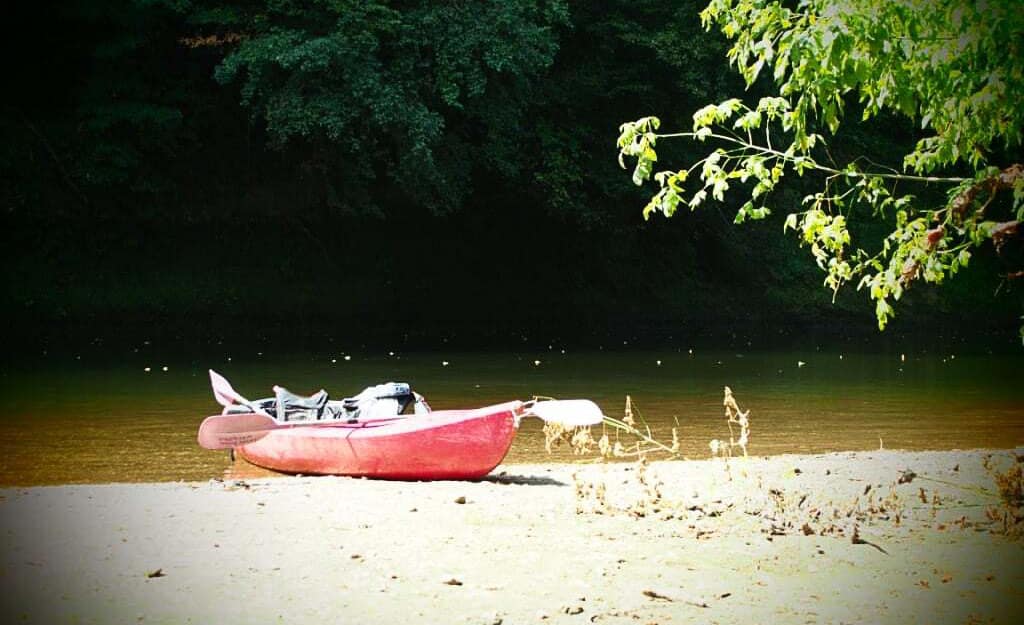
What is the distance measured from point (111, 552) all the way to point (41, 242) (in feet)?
65.3

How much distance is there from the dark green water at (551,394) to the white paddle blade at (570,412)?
83.3 inches

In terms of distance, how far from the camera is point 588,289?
28797mm

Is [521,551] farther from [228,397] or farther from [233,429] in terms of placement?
[228,397]

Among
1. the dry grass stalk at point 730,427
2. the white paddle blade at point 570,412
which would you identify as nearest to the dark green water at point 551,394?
the dry grass stalk at point 730,427

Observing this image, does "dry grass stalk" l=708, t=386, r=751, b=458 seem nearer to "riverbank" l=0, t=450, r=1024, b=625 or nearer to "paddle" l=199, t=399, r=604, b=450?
"riverbank" l=0, t=450, r=1024, b=625

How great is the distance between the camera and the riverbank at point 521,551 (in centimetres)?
495

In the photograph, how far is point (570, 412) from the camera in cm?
767

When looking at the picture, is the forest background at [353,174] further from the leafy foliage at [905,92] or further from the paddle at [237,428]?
the leafy foliage at [905,92]

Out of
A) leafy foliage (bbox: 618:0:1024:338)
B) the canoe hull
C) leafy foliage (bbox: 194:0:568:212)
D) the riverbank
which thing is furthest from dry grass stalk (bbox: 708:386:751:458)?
leafy foliage (bbox: 194:0:568:212)

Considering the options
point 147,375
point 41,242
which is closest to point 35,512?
point 147,375

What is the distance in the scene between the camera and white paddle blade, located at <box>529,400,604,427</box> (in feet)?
24.8

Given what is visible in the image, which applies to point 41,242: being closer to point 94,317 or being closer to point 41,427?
point 94,317

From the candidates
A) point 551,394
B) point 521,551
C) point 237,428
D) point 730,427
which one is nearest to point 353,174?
point 551,394

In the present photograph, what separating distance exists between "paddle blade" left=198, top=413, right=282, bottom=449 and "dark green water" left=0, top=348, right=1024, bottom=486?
37 centimetres
